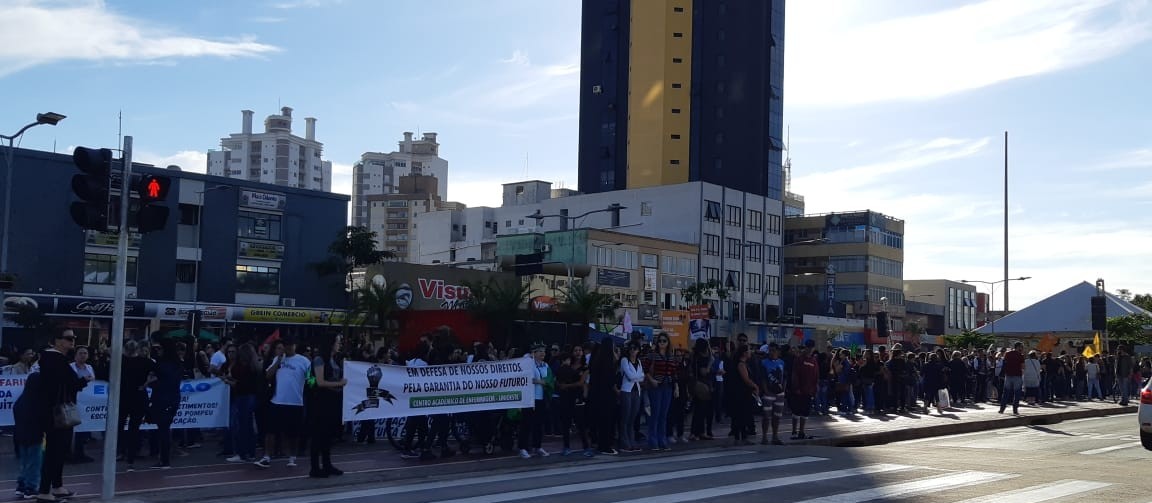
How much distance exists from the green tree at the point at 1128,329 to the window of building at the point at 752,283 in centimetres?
4154

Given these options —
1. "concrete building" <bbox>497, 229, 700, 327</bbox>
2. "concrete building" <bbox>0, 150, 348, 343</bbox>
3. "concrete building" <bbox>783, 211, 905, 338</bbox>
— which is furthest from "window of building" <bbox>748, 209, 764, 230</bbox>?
"concrete building" <bbox>0, 150, 348, 343</bbox>

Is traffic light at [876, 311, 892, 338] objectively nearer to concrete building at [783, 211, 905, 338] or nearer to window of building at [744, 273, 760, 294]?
window of building at [744, 273, 760, 294]

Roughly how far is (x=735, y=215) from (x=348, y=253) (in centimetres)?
3801

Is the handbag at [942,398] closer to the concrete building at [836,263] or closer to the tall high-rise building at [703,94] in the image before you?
the tall high-rise building at [703,94]

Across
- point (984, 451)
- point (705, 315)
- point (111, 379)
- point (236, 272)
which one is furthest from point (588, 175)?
point (111, 379)

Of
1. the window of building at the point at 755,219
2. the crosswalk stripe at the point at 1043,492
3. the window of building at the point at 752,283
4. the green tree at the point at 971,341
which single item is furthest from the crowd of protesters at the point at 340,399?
the window of building at the point at 755,219

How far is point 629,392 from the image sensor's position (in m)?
17.4

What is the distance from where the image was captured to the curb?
20.6 metres

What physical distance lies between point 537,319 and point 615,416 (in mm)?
12474

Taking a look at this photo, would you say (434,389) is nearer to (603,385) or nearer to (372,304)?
(603,385)

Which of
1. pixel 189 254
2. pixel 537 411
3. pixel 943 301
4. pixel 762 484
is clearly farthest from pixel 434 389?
pixel 943 301

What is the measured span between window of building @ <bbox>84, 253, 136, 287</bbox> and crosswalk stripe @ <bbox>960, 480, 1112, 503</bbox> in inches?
2137

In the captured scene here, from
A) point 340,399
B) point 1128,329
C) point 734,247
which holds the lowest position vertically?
point 340,399

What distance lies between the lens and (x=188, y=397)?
1675cm
